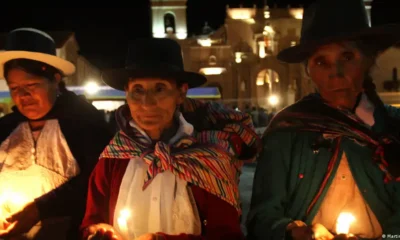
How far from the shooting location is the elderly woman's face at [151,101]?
274 cm

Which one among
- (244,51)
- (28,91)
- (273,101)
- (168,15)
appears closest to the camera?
(28,91)

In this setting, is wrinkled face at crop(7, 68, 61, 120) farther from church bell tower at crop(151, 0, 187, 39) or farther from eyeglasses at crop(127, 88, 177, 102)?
church bell tower at crop(151, 0, 187, 39)

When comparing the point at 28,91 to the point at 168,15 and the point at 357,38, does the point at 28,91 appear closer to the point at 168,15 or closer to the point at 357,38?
the point at 357,38

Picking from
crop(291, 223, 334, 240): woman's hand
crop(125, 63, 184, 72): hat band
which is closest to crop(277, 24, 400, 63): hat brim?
crop(125, 63, 184, 72): hat band

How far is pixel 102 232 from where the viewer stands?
2.48 meters

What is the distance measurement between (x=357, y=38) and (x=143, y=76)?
140 centimetres

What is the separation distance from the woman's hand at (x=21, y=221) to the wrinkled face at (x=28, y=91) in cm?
72

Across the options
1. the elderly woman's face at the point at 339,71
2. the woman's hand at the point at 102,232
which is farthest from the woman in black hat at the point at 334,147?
the woman's hand at the point at 102,232

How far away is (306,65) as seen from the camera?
9.85 feet

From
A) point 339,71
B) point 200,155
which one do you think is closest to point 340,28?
point 339,71

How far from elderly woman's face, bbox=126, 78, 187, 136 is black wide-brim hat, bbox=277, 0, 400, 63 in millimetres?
882

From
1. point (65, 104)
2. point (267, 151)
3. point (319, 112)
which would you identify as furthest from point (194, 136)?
point (65, 104)

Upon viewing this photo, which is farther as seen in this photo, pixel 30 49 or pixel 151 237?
pixel 30 49

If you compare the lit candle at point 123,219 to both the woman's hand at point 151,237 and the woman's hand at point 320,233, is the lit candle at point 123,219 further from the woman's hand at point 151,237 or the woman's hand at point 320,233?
the woman's hand at point 320,233
